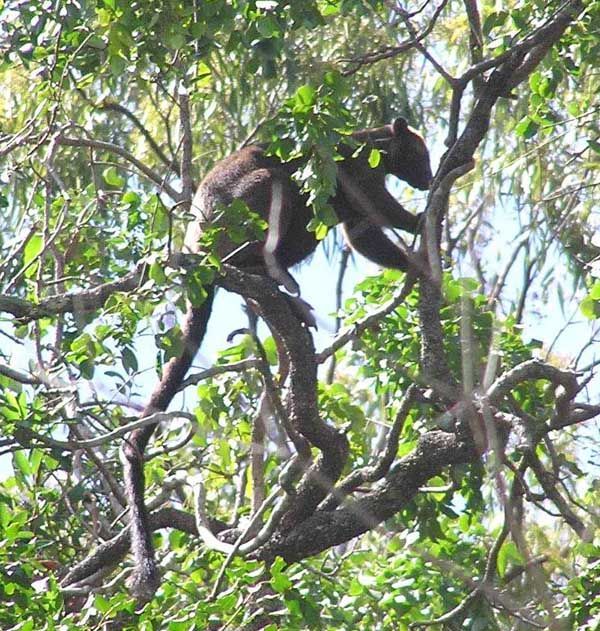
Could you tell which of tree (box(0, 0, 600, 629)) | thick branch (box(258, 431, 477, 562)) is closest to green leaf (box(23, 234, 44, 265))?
tree (box(0, 0, 600, 629))

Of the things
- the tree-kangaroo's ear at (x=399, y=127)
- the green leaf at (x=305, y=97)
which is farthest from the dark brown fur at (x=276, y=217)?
the green leaf at (x=305, y=97)

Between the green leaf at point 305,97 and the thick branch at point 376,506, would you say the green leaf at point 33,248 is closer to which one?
the green leaf at point 305,97

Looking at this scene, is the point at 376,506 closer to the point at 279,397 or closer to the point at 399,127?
the point at 279,397

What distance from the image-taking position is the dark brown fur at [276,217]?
4.53 m

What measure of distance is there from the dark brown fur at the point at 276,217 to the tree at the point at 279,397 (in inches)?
6.7

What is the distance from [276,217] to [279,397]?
131 centimetres

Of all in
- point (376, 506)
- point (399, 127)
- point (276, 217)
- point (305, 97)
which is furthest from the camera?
point (399, 127)

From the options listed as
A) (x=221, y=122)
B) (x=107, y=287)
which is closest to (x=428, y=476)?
(x=107, y=287)

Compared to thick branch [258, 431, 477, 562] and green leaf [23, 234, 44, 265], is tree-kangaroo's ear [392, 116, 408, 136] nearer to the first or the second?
thick branch [258, 431, 477, 562]

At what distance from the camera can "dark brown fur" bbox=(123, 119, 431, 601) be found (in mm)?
4527

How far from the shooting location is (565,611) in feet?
12.8

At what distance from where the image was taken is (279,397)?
4.30 meters

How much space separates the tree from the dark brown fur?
6.7 inches

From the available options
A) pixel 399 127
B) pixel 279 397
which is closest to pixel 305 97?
pixel 279 397
